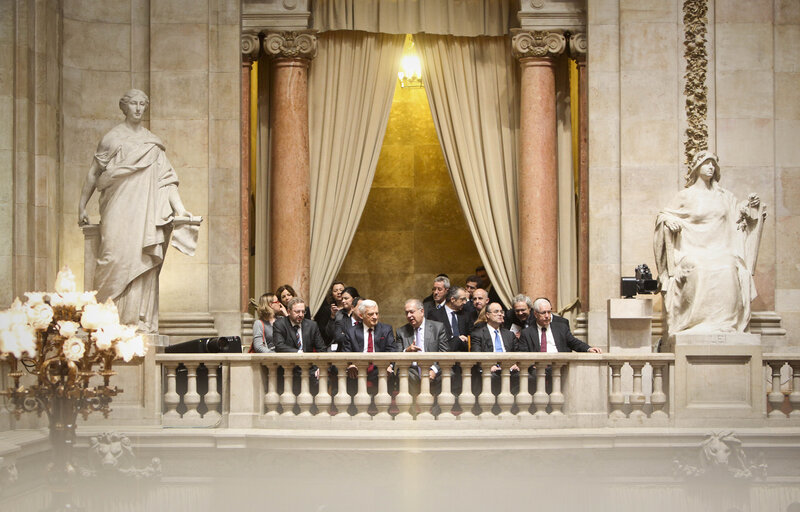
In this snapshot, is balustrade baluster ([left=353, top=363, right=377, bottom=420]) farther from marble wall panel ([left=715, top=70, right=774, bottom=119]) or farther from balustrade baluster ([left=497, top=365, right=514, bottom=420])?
marble wall panel ([left=715, top=70, right=774, bottom=119])

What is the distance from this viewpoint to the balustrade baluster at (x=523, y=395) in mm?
11117

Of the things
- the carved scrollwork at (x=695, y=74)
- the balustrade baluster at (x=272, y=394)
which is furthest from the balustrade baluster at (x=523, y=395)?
the carved scrollwork at (x=695, y=74)

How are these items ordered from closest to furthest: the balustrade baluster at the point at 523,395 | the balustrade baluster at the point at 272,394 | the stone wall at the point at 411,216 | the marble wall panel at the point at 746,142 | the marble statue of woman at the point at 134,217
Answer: the balustrade baluster at the point at 523,395
the balustrade baluster at the point at 272,394
the marble statue of woman at the point at 134,217
the marble wall panel at the point at 746,142
the stone wall at the point at 411,216

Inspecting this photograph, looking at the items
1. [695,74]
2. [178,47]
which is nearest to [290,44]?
[178,47]

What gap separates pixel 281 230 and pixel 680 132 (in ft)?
15.1

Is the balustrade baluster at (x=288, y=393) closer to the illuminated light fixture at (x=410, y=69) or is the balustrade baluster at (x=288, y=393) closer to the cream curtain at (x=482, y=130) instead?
the cream curtain at (x=482, y=130)

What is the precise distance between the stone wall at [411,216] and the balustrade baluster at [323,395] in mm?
7393

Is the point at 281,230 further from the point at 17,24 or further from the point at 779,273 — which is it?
the point at 779,273

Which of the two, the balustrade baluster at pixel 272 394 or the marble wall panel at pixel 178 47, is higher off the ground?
the marble wall panel at pixel 178 47

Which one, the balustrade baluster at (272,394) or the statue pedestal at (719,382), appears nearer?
the balustrade baluster at (272,394)

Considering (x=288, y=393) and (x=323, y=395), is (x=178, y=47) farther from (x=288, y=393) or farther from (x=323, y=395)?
(x=323, y=395)

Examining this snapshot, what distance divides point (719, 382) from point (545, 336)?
62.0 inches

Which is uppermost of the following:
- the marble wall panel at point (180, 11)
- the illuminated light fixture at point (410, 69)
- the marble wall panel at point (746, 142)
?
the marble wall panel at point (180, 11)

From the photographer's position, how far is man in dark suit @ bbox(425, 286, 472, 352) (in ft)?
40.5
